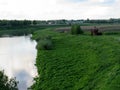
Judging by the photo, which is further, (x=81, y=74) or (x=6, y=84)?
(x=81, y=74)

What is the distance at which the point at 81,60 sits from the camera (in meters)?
31.1

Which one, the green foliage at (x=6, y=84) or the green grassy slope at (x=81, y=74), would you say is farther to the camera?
the green grassy slope at (x=81, y=74)

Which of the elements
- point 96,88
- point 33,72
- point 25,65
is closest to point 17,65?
point 25,65

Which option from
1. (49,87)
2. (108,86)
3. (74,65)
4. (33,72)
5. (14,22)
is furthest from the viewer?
(14,22)

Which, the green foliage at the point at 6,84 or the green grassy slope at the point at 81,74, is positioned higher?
the green foliage at the point at 6,84

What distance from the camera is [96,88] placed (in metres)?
19.7

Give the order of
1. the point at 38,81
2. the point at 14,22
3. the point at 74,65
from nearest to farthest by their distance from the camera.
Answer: the point at 38,81 < the point at 74,65 < the point at 14,22

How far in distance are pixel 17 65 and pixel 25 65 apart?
1113 mm

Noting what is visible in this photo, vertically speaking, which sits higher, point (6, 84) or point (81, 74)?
point (6, 84)

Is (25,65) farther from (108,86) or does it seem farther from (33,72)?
(108,86)

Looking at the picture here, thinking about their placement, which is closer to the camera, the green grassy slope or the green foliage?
the green foliage

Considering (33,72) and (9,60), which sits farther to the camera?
(9,60)

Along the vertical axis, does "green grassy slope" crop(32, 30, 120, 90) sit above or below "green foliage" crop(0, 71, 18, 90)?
below

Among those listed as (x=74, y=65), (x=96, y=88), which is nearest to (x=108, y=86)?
(x=96, y=88)
